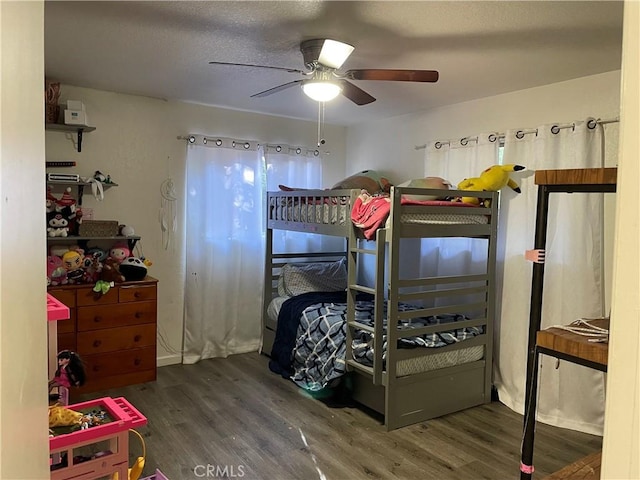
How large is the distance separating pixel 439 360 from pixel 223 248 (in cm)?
218

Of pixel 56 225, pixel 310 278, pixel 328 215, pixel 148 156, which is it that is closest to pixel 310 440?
pixel 328 215

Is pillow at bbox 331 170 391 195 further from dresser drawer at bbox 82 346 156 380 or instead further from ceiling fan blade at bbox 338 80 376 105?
dresser drawer at bbox 82 346 156 380

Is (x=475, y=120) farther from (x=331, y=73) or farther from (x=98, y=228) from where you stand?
(x=98, y=228)

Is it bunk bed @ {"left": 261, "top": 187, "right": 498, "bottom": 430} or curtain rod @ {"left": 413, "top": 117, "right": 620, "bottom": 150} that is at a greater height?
curtain rod @ {"left": 413, "top": 117, "right": 620, "bottom": 150}

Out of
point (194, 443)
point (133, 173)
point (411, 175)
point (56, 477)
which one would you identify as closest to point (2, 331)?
point (56, 477)

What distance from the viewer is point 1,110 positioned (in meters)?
0.43

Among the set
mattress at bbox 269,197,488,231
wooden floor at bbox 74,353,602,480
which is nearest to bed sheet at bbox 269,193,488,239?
mattress at bbox 269,197,488,231

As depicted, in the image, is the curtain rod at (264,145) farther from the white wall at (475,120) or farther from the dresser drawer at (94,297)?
the dresser drawer at (94,297)

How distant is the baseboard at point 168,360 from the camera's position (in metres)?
4.21

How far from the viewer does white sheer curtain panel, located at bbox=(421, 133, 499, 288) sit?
369 cm

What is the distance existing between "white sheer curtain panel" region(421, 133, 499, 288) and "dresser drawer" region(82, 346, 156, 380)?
2.38 m

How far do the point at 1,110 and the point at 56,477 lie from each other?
1.59m

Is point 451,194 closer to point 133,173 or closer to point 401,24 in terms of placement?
point 401,24

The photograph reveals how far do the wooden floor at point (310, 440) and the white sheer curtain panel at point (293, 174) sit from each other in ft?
5.02
